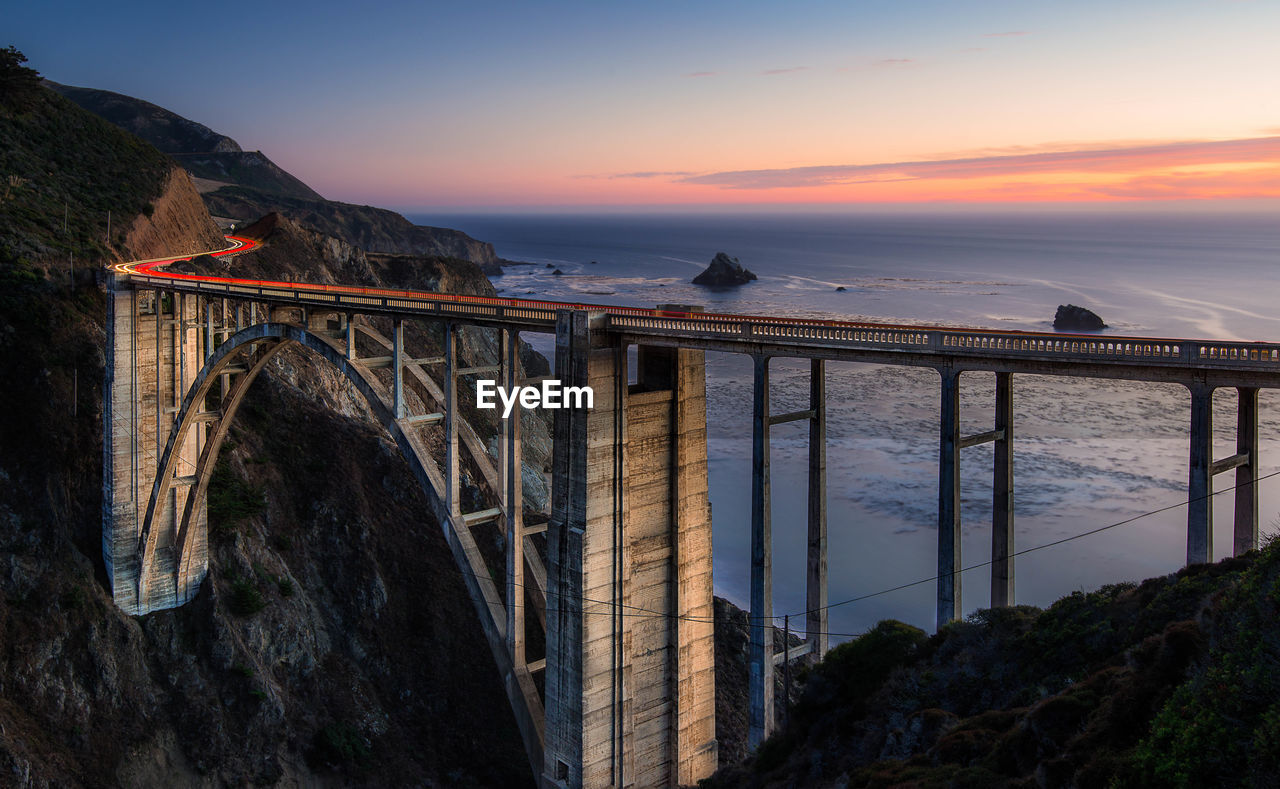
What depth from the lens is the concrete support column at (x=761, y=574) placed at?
21125 millimetres

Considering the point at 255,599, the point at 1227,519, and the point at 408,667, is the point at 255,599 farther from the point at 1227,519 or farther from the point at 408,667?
the point at 1227,519

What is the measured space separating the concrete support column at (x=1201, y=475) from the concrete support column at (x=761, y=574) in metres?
7.98

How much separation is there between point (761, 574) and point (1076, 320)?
75.9 metres

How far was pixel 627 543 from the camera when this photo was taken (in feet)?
79.6

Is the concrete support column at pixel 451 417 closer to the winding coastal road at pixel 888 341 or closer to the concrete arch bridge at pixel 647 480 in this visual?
the concrete arch bridge at pixel 647 480

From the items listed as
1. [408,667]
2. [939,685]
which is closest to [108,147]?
[408,667]

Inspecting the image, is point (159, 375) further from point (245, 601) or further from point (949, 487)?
point (949, 487)

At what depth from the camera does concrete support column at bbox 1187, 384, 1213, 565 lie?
15477 millimetres

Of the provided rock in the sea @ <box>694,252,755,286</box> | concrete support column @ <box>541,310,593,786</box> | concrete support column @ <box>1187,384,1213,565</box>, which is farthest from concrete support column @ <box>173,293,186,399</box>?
rock in the sea @ <box>694,252,755,286</box>

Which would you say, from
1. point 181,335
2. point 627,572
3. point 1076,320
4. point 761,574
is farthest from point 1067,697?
point 1076,320

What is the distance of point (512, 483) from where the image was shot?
2525 cm

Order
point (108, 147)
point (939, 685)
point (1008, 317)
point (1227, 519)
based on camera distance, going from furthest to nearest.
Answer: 1. point (1008, 317)
2. point (108, 147)
3. point (1227, 519)
4. point (939, 685)

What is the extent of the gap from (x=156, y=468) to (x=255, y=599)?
6150mm

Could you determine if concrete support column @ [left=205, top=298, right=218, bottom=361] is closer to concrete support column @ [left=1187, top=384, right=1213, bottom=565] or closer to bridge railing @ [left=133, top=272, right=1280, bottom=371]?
bridge railing @ [left=133, top=272, right=1280, bottom=371]
